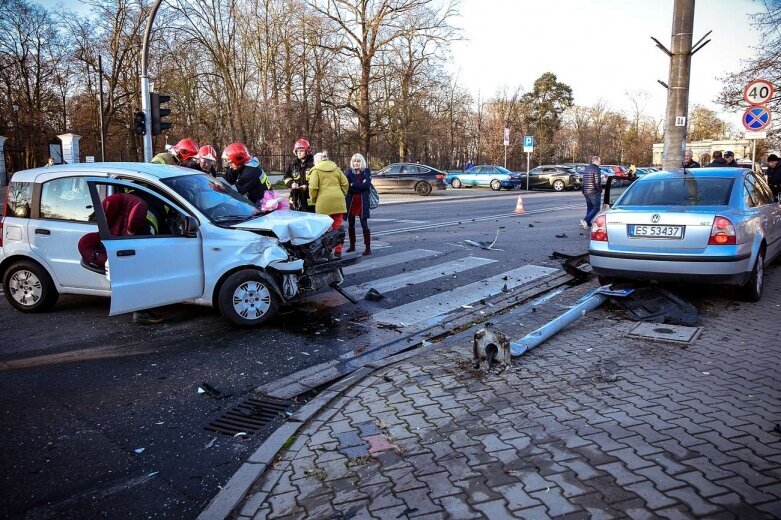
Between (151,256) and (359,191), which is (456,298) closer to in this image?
(359,191)


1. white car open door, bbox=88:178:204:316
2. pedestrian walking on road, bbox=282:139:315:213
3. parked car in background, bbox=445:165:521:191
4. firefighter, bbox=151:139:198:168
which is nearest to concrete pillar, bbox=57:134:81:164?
parked car in background, bbox=445:165:521:191

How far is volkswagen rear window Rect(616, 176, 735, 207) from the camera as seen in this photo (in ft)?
22.1

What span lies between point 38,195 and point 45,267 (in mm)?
898

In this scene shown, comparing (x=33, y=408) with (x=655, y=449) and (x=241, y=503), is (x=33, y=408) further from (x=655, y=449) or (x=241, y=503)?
(x=655, y=449)

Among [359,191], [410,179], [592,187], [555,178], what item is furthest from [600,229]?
[555,178]

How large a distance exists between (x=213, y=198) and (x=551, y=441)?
4841mm

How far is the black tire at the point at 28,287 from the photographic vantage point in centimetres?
663

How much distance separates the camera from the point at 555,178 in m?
35.5

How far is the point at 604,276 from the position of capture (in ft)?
23.1

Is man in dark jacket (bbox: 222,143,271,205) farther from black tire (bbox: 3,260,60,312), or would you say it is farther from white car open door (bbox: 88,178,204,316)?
black tire (bbox: 3,260,60,312)

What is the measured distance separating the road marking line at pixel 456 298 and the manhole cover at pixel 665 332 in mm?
2147

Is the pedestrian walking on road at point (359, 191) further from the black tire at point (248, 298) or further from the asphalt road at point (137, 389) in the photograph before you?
the black tire at point (248, 298)

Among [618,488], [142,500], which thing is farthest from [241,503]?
[618,488]

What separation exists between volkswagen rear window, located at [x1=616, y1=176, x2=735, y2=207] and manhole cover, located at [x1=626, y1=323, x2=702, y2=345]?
1.75m
